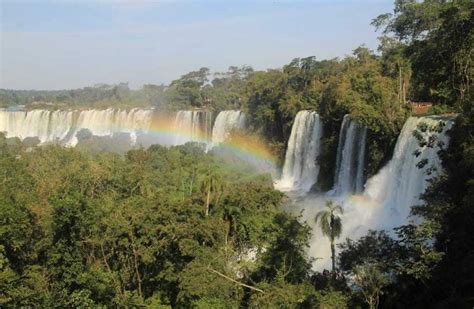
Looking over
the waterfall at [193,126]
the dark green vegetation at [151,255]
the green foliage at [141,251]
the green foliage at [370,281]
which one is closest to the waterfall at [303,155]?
the dark green vegetation at [151,255]

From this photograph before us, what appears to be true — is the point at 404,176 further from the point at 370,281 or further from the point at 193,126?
the point at 193,126

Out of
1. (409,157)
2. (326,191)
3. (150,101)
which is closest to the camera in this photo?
(409,157)

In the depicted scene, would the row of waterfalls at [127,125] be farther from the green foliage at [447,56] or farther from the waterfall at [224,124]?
the green foliage at [447,56]

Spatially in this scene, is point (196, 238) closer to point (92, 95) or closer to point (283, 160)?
point (283, 160)

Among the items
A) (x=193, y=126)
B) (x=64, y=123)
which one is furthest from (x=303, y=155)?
(x=64, y=123)

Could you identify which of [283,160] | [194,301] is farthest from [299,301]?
[283,160]

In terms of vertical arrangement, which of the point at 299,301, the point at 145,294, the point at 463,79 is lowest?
the point at 145,294
